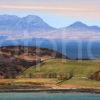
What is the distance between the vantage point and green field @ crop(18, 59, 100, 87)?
261 ft

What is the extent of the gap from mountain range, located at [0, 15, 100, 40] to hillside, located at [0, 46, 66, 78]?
26.6 ft

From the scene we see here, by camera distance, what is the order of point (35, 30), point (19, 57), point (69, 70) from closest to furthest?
point (69, 70) < point (19, 57) < point (35, 30)

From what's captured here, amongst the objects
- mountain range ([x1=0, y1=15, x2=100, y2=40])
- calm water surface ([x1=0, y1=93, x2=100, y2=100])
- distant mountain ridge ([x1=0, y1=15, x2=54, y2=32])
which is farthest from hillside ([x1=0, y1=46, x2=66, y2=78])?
distant mountain ridge ([x1=0, y1=15, x2=54, y2=32])

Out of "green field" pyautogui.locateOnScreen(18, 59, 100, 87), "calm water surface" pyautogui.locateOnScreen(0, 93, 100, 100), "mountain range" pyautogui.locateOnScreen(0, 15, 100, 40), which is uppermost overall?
"mountain range" pyautogui.locateOnScreen(0, 15, 100, 40)

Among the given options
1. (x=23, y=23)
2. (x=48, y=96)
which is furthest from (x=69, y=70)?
(x=23, y=23)

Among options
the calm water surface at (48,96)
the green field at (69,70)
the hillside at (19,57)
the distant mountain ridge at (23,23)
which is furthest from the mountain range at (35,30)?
the calm water surface at (48,96)

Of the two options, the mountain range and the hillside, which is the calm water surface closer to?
the hillside

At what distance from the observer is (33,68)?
269 feet

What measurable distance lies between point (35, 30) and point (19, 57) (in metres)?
15.5

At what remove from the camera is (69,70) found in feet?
266

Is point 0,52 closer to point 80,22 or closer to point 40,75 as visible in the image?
point 40,75

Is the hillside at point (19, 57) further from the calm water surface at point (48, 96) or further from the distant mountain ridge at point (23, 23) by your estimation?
the distant mountain ridge at point (23, 23)

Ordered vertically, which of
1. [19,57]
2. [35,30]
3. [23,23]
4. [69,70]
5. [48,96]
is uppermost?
[23,23]

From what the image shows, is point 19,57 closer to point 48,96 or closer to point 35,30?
point 48,96
